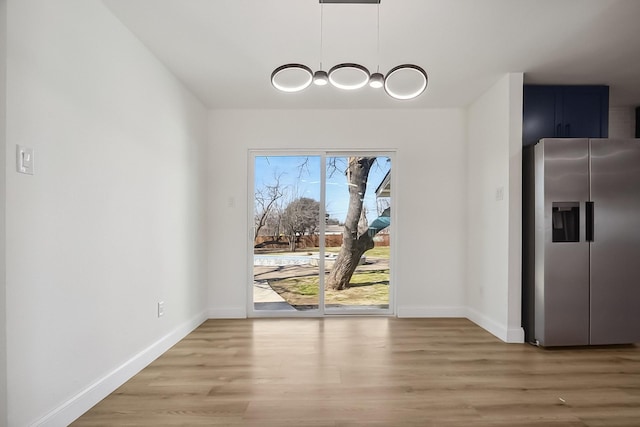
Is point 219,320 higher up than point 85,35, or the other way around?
point 85,35

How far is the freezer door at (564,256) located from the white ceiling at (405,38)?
0.80m

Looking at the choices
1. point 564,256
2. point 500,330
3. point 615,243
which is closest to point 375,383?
point 500,330

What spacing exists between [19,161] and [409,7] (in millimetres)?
2391

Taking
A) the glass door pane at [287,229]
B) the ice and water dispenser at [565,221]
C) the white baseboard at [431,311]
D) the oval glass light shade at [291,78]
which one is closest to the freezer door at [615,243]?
the ice and water dispenser at [565,221]

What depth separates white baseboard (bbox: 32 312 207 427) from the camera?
1.96m

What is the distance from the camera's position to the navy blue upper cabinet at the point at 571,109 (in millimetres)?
3746

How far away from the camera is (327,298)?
15.3ft

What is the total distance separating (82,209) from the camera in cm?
216

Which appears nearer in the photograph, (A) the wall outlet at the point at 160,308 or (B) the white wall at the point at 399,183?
(A) the wall outlet at the point at 160,308

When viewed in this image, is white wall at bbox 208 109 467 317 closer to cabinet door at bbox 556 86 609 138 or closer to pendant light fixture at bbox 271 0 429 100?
cabinet door at bbox 556 86 609 138

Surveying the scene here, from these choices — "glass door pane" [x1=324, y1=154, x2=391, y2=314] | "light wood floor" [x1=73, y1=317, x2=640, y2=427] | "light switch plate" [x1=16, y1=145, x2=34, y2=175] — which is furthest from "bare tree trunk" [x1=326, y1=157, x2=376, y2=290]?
"light switch plate" [x1=16, y1=145, x2=34, y2=175]

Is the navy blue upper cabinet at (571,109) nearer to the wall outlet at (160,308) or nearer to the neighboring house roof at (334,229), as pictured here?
the neighboring house roof at (334,229)

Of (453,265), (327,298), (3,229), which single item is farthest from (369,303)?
(3,229)

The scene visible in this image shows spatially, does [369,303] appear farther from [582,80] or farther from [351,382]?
[582,80]
